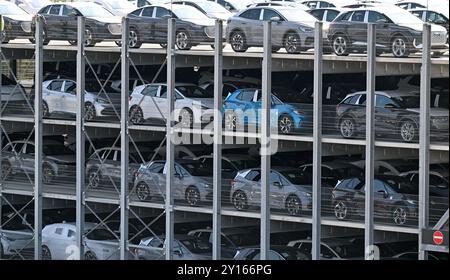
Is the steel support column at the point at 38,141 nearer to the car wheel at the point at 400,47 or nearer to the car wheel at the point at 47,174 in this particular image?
the car wheel at the point at 47,174

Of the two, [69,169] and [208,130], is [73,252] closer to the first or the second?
[69,169]

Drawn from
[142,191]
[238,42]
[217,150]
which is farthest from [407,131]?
[142,191]

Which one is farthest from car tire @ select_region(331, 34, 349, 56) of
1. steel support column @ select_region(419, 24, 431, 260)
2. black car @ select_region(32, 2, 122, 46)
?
black car @ select_region(32, 2, 122, 46)

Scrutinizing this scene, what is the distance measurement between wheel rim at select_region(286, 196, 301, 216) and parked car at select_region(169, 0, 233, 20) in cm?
814

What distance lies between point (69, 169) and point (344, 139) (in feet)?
25.4

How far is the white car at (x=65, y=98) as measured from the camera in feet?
115

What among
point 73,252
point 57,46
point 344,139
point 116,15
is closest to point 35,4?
point 116,15

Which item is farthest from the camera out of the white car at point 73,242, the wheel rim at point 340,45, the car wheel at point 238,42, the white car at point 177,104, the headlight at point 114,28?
the headlight at point 114,28

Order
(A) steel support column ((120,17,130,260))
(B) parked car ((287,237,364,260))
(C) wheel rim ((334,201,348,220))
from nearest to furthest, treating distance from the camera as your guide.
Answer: (C) wheel rim ((334,201,348,220)) < (B) parked car ((287,237,364,260)) < (A) steel support column ((120,17,130,260))

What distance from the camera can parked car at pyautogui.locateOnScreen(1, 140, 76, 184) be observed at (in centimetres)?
3612

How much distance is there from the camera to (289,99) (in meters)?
32.7

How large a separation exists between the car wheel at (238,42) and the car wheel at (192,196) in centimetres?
306

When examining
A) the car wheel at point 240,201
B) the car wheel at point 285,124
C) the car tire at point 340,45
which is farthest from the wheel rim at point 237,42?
the car wheel at point 240,201

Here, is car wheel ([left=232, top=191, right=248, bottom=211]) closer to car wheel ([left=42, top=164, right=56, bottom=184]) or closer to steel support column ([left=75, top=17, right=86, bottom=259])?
steel support column ([left=75, top=17, right=86, bottom=259])
